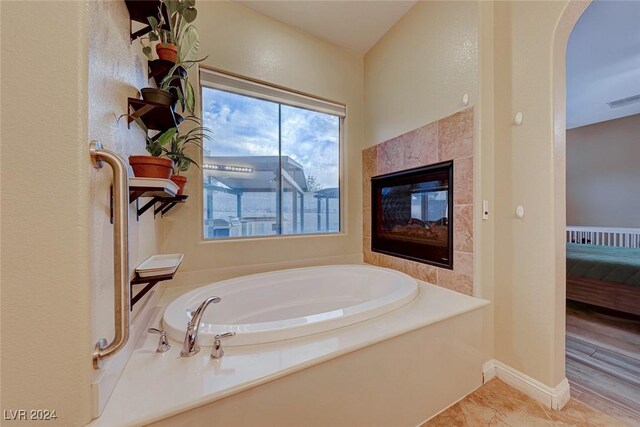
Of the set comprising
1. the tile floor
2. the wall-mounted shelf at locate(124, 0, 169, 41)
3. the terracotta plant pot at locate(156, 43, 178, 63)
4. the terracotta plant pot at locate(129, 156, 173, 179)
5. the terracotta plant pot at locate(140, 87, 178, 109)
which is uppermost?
the wall-mounted shelf at locate(124, 0, 169, 41)

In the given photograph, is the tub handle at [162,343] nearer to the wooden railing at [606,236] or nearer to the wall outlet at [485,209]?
the wall outlet at [485,209]

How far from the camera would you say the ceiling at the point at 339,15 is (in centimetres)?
212

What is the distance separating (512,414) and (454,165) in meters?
1.55

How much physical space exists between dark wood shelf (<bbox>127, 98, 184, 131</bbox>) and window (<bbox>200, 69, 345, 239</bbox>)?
84cm

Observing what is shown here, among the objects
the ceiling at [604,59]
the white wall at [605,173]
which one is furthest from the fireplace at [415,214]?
the white wall at [605,173]

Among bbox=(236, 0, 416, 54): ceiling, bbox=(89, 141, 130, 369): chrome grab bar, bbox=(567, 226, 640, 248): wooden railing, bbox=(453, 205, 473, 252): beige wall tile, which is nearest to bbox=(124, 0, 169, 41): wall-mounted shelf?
bbox=(89, 141, 130, 369): chrome grab bar

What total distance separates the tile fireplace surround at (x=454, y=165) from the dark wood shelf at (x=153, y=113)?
181 cm

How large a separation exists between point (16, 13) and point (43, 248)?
0.61 m

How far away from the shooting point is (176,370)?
0.94 meters

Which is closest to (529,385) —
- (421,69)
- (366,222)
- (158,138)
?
(366,222)

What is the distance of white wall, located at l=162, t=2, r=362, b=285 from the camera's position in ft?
6.64

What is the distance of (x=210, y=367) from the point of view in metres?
0.95

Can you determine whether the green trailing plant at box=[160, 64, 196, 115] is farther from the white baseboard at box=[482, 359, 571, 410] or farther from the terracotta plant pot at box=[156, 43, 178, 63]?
the white baseboard at box=[482, 359, 571, 410]

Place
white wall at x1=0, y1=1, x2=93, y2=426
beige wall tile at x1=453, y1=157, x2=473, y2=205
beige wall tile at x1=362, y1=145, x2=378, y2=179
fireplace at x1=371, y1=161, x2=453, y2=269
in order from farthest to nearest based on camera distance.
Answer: beige wall tile at x1=362, y1=145, x2=378, y2=179, fireplace at x1=371, y1=161, x2=453, y2=269, beige wall tile at x1=453, y1=157, x2=473, y2=205, white wall at x1=0, y1=1, x2=93, y2=426
